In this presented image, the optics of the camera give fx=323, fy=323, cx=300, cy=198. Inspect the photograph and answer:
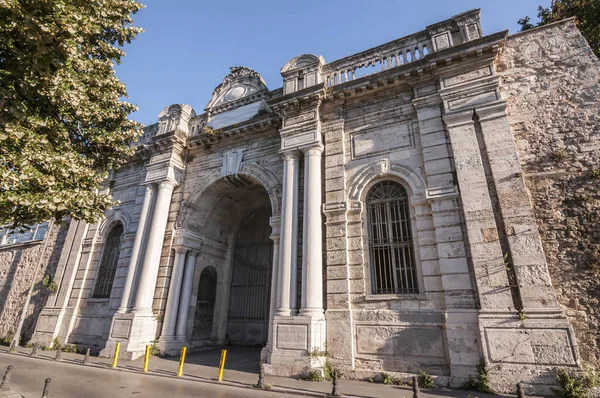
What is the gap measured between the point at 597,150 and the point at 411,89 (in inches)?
187

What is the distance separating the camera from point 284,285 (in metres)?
9.12

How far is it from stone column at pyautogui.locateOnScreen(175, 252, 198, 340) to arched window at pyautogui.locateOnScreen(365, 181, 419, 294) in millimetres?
7200

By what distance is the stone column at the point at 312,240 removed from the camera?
8547 millimetres

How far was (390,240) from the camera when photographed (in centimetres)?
890

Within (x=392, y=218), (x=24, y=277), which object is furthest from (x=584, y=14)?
(x=24, y=277)

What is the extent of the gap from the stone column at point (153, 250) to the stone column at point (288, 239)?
5.22 meters

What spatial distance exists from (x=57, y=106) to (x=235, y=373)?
744 centimetres

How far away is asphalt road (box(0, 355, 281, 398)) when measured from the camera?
6180mm

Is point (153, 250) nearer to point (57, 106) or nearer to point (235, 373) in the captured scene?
point (235, 373)

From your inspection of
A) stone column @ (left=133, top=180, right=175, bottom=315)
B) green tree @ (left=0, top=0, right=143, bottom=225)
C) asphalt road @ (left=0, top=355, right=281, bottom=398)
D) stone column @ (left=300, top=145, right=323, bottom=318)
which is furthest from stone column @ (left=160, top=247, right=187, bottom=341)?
stone column @ (left=300, top=145, right=323, bottom=318)

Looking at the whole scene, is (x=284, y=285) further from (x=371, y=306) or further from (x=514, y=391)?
(x=514, y=391)

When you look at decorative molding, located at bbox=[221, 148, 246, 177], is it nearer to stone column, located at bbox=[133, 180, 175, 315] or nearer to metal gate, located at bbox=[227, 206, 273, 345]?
stone column, located at bbox=[133, 180, 175, 315]

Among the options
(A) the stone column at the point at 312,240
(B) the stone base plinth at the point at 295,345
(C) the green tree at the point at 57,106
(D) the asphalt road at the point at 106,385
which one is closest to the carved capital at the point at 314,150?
(A) the stone column at the point at 312,240

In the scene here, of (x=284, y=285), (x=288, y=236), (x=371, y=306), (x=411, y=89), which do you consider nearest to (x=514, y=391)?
(x=371, y=306)
